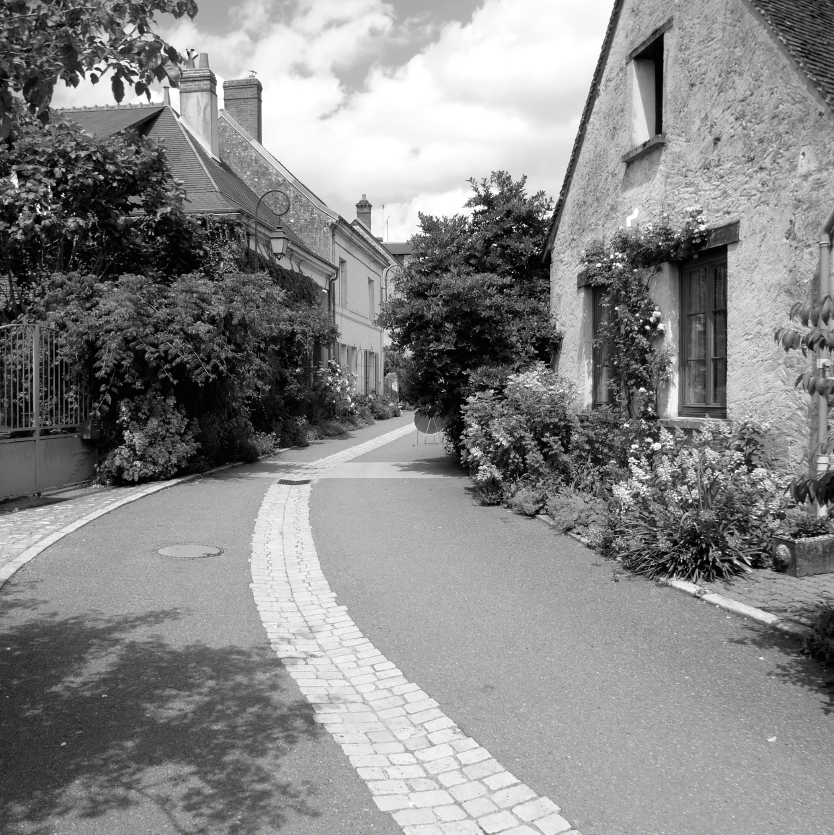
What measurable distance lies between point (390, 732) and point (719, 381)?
21.3 ft

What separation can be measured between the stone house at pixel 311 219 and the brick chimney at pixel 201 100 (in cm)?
271

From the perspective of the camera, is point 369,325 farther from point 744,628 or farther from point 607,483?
point 744,628

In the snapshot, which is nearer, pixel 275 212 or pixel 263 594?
pixel 263 594

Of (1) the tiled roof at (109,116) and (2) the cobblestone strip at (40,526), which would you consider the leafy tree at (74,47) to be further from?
(1) the tiled roof at (109,116)

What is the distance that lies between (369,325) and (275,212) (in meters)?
9.48

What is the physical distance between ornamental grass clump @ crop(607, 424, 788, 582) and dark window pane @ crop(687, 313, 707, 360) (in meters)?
2.03

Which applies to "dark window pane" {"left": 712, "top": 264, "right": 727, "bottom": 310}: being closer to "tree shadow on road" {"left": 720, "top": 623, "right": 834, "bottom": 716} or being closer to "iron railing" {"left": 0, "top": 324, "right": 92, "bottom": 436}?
"tree shadow on road" {"left": 720, "top": 623, "right": 834, "bottom": 716}

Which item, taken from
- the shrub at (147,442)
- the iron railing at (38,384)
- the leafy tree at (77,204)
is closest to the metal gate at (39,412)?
the iron railing at (38,384)

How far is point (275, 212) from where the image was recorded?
28.2 metres

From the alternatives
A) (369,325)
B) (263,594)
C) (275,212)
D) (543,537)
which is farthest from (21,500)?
(369,325)

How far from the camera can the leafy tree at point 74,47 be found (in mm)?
4285

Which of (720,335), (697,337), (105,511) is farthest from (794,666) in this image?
(105,511)

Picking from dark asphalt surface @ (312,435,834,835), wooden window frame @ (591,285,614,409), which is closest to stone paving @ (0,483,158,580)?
dark asphalt surface @ (312,435,834,835)

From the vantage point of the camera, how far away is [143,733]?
399 cm
